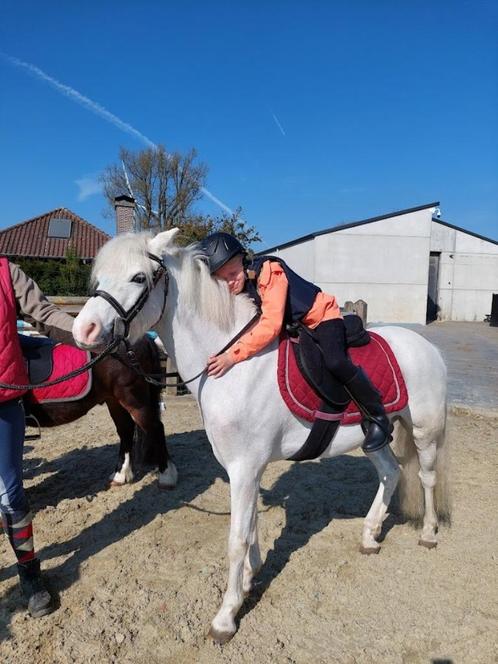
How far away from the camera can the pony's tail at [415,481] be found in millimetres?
3254

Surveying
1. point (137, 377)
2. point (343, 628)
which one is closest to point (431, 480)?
point (343, 628)

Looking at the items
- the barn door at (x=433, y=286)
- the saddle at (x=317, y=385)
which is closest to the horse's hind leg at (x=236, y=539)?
the saddle at (x=317, y=385)

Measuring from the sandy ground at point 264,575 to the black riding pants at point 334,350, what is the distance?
1.39m

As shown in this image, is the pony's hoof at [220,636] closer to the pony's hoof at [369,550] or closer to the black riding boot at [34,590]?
the black riding boot at [34,590]

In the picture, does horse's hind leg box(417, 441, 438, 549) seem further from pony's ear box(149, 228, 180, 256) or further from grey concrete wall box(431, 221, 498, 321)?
grey concrete wall box(431, 221, 498, 321)

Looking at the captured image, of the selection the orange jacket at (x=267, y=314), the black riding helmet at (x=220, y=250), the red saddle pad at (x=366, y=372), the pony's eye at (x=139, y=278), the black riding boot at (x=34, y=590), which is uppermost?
the black riding helmet at (x=220, y=250)

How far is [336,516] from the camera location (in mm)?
3570

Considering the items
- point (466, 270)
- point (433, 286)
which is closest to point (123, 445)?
point (433, 286)

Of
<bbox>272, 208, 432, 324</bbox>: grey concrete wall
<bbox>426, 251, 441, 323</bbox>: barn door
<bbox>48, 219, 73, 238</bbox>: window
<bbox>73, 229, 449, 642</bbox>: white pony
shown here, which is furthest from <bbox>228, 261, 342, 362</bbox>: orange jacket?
<bbox>48, 219, 73, 238</bbox>: window

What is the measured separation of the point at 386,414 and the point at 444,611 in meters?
1.16

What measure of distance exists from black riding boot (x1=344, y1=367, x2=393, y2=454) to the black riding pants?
7 cm

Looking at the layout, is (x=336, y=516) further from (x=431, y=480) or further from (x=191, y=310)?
(x=191, y=310)

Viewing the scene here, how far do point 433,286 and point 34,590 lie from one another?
25.1m

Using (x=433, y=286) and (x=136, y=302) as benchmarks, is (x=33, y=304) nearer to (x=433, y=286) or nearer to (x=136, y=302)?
(x=136, y=302)
